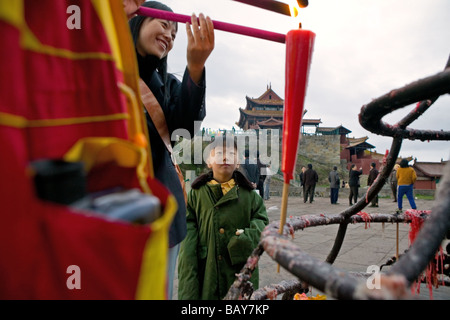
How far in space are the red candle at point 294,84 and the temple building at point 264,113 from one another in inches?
1243

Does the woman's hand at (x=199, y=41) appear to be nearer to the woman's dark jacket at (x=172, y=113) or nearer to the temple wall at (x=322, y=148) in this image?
the woman's dark jacket at (x=172, y=113)

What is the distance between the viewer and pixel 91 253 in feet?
1.07

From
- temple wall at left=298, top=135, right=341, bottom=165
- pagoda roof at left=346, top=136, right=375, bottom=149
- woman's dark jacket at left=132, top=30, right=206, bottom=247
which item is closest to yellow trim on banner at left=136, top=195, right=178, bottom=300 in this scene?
woman's dark jacket at left=132, top=30, right=206, bottom=247

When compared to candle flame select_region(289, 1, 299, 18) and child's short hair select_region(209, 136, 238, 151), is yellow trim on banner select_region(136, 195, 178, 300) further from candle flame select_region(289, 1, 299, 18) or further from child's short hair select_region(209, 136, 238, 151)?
child's short hair select_region(209, 136, 238, 151)

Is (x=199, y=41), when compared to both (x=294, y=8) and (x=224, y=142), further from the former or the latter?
(x=224, y=142)

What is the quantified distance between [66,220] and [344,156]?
34120 mm

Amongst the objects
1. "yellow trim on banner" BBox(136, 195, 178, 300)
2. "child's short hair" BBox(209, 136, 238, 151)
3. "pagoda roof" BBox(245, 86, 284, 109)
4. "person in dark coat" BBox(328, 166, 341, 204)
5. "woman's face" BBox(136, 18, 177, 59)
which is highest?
"pagoda roof" BBox(245, 86, 284, 109)

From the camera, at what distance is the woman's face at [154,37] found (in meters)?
1.02

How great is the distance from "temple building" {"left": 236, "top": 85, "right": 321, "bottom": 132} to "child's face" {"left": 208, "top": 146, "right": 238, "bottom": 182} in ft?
99.1

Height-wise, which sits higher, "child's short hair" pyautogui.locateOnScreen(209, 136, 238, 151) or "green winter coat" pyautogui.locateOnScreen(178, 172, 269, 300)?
"child's short hair" pyautogui.locateOnScreen(209, 136, 238, 151)

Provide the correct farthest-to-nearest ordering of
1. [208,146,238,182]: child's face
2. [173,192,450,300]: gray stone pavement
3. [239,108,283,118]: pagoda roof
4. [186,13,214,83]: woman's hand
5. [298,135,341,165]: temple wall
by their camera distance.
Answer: [239,108,283,118]: pagoda roof
[298,135,341,165]: temple wall
[173,192,450,300]: gray stone pavement
[208,146,238,182]: child's face
[186,13,214,83]: woman's hand

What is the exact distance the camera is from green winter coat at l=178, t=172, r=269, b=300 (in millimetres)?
1643

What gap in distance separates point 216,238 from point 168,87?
3.30ft
